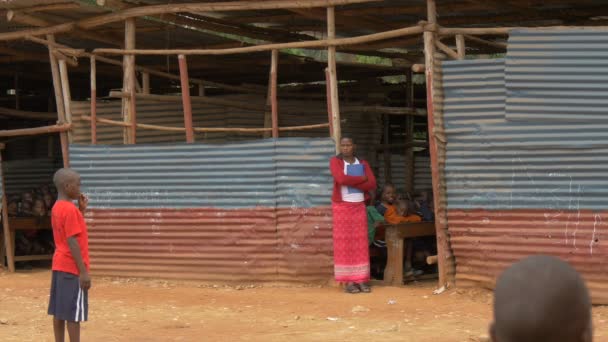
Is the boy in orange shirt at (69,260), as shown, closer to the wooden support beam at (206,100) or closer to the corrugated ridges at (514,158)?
the corrugated ridges at (514,158)

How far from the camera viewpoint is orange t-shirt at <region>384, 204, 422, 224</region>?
10289mm

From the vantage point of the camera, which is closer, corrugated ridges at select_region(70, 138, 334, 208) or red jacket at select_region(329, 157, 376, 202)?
red jacket at select_region(329, 157, 376, 202)

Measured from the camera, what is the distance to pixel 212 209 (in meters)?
10.2

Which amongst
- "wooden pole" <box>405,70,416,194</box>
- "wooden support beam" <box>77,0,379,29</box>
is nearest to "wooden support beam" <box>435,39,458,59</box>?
"wooden support beam" <box>77,0,379,29</box>

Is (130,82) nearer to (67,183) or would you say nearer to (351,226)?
(351,226)

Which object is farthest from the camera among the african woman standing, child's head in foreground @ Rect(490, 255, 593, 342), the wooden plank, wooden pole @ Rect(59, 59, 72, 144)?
the wooden plank

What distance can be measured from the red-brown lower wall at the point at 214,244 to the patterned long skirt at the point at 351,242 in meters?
0.30

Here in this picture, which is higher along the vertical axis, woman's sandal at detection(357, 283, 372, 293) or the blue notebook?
the blue notebook

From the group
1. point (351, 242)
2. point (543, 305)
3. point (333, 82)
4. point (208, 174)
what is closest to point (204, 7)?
point (333, 82)

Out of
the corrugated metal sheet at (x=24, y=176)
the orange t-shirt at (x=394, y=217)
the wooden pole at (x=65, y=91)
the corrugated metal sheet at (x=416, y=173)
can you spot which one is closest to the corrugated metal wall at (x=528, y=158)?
the orange t-shirt at (x=394, y=217)

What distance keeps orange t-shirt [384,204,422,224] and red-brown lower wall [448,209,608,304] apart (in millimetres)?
1349

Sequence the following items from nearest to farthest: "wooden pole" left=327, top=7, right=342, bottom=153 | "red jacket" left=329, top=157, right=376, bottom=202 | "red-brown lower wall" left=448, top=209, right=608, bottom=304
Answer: "red-brown lower wall" left=448, top=209, right=608, bottom=304
"red jacket" left=329, top=157, right=376, bottom=202
"wooden pole" left=327, top=7, right=342, bottom=153

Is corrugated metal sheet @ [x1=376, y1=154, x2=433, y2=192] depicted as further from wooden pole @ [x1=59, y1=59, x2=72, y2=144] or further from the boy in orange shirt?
the boy in orange shirt

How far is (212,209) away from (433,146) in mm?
2605
